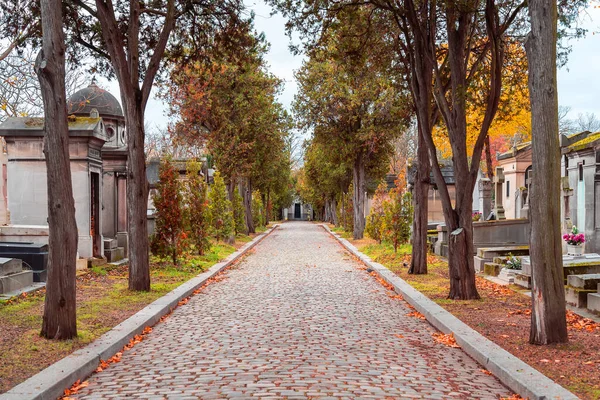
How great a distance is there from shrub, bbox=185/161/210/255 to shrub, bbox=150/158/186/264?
1547 millimetres

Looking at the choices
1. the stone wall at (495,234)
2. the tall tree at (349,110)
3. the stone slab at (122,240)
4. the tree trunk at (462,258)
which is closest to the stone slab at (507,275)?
the tree trunk at (462,258)

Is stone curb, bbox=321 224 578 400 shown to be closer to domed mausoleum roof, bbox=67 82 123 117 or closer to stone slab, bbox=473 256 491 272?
stone slab, bbox=473 256 491 272

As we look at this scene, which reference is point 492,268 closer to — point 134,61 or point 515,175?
point 134,61

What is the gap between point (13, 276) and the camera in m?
11.1

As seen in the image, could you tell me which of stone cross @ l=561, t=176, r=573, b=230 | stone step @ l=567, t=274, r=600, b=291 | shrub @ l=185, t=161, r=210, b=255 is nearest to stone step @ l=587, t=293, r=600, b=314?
stone step @ l=567, t=274, r=600, b=291

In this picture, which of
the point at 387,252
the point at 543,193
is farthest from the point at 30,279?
the point at 387,252

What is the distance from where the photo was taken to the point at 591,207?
1716cm

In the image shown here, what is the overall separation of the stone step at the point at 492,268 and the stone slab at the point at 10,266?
10506mm

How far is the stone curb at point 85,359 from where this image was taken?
518 centimetres

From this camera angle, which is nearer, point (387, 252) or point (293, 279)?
point (293, 279)

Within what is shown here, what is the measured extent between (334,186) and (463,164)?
4148 centimetres

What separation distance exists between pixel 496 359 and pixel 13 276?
8.55 meters

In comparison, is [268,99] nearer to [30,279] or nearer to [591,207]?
[591,207]

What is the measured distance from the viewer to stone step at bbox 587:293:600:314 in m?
9.33
